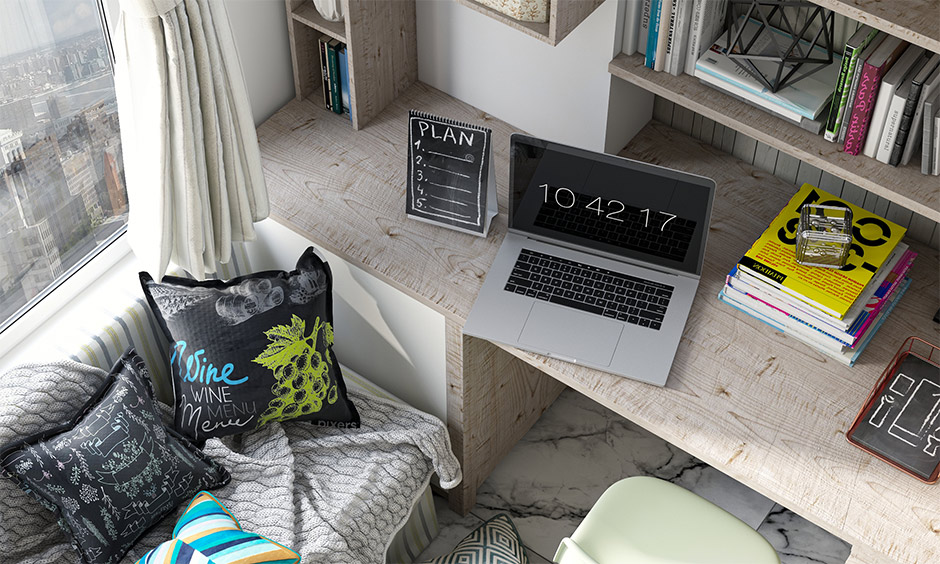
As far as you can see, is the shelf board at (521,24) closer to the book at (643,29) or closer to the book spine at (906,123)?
the book at (643,29)

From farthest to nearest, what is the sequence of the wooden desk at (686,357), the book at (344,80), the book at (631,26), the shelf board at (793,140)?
the book at (344,80) < the book at (631,26) < the shelf board at (793,140) < the wooden desk at (686,357)

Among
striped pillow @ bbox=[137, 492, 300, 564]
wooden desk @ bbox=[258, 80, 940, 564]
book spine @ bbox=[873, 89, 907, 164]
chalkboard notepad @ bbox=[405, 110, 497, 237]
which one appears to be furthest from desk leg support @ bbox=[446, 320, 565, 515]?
book spine @ bbox=[873, 89, 907, 164]

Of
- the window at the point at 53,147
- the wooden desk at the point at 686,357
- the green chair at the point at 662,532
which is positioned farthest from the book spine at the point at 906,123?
the window at the point at 53,147

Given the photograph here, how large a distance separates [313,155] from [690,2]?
939 millimetres

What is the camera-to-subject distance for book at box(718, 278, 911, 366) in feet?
6.07

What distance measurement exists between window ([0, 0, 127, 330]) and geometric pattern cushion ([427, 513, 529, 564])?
3.56ft

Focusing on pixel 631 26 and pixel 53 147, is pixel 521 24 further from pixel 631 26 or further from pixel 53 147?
pixel 53 147

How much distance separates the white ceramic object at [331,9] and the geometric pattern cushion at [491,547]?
1.23 m

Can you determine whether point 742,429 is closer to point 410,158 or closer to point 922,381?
point 922,381

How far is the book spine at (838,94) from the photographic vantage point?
175cm

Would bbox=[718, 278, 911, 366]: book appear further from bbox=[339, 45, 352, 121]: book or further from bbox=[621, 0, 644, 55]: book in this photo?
bbox=[339, 45, 352, 121]: book

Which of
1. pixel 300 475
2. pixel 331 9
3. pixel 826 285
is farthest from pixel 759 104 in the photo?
pixel 300 475

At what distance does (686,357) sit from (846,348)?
0.98 feet

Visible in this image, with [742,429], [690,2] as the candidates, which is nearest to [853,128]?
[690,2]
